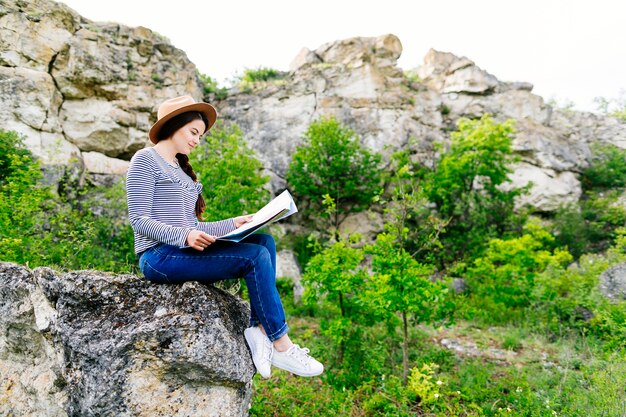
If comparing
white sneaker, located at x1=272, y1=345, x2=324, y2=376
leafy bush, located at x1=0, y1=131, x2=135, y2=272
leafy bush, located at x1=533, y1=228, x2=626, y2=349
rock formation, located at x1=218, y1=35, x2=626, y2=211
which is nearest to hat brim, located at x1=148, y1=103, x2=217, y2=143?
white sneaker, located at x1=272, y1=345, x2=324, y2=376

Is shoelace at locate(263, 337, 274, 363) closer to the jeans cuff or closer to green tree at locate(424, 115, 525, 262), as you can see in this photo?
the jeans cuff

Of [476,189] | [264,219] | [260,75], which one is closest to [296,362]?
[264,219]

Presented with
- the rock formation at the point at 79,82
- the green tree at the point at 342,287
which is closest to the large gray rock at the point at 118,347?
the green tree at the point at 342,287

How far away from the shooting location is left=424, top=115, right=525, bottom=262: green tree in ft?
38.8

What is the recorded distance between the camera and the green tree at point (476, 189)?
11.8 metres

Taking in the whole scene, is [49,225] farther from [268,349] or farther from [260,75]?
[260,75]

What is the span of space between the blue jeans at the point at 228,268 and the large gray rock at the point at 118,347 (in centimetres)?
16

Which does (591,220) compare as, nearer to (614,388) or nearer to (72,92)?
(614,388)

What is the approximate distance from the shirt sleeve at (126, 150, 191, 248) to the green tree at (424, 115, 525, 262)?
10573mm

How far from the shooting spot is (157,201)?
2615 millimetres

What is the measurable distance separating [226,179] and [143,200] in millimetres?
5469

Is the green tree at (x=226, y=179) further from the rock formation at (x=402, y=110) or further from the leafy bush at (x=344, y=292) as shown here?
the rock formation at (x=402, y=110)

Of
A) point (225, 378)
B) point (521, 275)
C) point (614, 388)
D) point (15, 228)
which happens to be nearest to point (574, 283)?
point (521, 275)

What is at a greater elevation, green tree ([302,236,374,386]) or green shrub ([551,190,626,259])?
green tree ([302,236,374,386])
